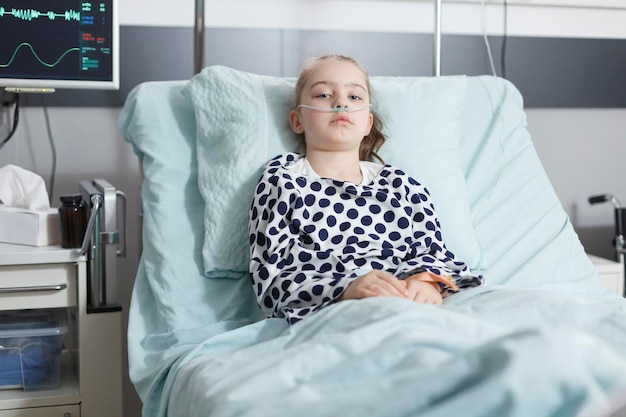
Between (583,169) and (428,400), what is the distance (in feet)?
7.09

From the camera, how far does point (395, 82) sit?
7.07 ft

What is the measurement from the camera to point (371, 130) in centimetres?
205

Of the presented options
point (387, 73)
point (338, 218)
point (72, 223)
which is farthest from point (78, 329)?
point (387, 73)

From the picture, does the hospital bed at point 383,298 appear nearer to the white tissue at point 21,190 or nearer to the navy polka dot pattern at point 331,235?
the navy polka dot pattern at point 331,235

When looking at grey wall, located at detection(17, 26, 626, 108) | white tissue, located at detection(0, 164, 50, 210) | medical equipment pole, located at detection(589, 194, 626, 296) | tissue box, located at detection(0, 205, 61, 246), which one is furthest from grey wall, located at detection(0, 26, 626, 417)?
tissue box, located at detection(0, 205, 61, 246)

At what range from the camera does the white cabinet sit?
191cm

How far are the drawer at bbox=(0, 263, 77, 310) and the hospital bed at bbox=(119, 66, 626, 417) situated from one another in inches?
6.5

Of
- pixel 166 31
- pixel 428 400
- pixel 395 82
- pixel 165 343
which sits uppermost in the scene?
pixel 166 31

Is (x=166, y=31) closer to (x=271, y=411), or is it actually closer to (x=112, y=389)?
(x=112, y=389)

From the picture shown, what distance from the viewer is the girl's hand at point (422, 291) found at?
5.33ft

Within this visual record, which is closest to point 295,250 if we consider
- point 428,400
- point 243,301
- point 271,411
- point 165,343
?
point 243,301

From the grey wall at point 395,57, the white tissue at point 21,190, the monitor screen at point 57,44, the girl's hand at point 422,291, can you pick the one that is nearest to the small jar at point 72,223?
the white tissue at point 21,190

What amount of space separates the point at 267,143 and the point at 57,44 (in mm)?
662

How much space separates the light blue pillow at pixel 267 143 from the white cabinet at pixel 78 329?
11.8 inches
